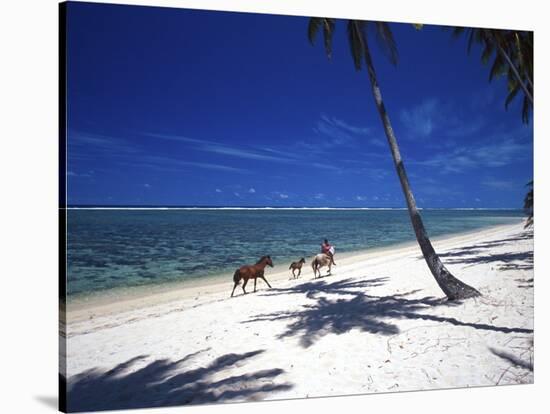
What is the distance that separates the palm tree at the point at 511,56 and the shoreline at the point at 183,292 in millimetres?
1511

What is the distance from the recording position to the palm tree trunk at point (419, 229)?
504cm

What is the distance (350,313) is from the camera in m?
4.97

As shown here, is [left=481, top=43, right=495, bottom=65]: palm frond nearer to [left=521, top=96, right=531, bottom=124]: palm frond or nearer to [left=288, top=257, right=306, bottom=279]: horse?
[left=521, top=96, right=531, bottom=124]: palm frond

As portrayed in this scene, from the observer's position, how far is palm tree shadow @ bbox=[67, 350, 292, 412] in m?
4.01

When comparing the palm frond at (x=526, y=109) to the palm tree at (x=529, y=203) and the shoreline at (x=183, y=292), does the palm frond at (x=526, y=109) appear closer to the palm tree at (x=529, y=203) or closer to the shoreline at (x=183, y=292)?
the palm tree at (x=529, y=203)

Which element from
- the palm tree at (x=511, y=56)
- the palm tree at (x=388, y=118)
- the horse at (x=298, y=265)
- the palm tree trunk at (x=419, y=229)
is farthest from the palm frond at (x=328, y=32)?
the horse at (x=298, y=265)

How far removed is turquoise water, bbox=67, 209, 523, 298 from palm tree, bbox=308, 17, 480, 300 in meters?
0.16

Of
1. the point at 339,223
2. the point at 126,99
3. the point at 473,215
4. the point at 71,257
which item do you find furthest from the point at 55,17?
the point at 473,215

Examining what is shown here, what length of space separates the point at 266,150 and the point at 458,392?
3.05 m

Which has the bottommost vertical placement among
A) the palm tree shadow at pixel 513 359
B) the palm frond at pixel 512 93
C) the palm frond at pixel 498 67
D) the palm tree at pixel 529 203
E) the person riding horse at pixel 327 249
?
the palm tree shadow at pixel 513 359

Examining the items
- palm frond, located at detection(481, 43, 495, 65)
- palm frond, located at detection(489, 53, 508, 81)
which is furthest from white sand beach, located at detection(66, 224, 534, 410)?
palm frond, located at detection(481, 43, 495, 65)

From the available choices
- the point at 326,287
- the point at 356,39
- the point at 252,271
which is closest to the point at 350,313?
the point at 326,287

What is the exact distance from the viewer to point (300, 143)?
16.1 feet

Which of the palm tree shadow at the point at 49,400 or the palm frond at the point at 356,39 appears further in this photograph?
the palm frond at the point at 356,39
